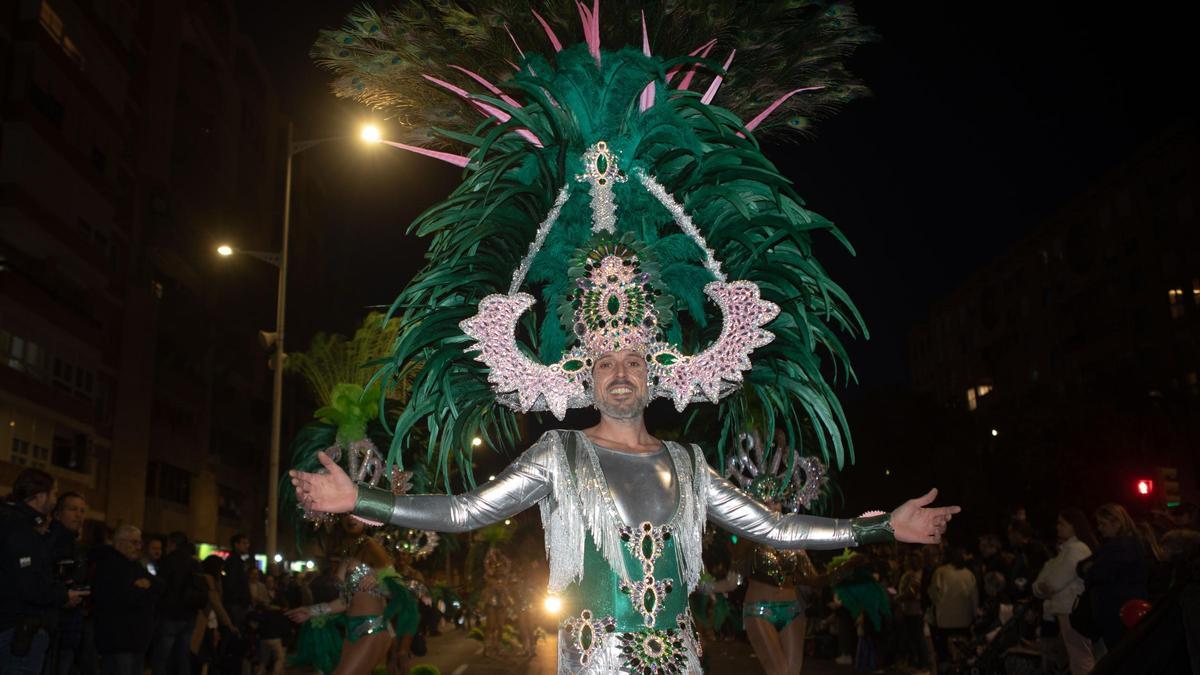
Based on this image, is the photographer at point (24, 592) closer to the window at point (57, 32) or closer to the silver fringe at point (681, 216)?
the silver fringe at point (681, 216)

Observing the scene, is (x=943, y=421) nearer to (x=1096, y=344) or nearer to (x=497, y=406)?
(x=1096, y=344)

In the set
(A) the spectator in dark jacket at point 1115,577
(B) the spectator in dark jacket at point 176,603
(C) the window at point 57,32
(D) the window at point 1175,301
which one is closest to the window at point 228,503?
(C) the window at point 57,32

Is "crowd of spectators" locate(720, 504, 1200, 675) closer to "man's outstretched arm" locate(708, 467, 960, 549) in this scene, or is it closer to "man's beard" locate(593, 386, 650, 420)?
"man's outstretched arm" locate(708, 467, 960, 549)

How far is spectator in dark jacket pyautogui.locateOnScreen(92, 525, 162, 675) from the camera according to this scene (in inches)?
394

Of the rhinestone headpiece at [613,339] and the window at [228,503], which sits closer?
the rhinestone headpiece at [613,339]

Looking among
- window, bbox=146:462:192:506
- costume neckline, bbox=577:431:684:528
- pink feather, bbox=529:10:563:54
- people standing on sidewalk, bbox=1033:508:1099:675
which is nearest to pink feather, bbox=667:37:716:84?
pink feather, bbox=529:10:563:54

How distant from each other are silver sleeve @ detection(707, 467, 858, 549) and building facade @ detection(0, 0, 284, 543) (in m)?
25.1

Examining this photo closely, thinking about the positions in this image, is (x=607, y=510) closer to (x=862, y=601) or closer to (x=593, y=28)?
(x=593, y=28)

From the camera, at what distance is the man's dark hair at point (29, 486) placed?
806 cm

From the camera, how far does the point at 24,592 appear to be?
759cm

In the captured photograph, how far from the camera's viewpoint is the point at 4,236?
94.0 ft

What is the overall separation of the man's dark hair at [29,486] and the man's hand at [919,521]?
6.07 metres

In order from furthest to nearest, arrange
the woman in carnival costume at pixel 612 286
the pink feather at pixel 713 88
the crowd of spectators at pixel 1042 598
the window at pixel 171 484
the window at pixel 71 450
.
→ 1. the window at pixel 171 484
2. the window at pixel 71 450
3. the crowd of spectators at pixel 1042 598
4. the pink feather at pixel 713 88
5. the woman in carnival costume at pixel 612 286

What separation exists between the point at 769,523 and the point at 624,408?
820 mm
